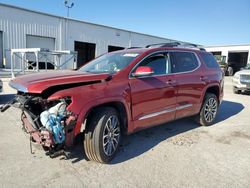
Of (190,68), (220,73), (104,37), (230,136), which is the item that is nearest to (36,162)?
(190,68)

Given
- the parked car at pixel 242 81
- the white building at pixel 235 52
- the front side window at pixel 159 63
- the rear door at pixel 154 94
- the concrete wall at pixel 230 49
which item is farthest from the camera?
the white building at pixel 235 52

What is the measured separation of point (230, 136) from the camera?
5258 millimetres

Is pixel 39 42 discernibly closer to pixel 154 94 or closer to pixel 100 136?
pixel 154 94

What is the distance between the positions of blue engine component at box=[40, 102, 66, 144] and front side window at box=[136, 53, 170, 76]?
1812mm

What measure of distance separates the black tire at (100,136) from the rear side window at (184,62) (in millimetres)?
1928

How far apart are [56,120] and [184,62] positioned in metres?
3.24

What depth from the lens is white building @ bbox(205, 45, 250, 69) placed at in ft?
108

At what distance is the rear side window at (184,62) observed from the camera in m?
4.98

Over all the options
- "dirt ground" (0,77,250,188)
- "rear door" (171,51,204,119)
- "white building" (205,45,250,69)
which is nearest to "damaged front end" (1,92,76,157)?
"dirt ground" (0,77,250,188)

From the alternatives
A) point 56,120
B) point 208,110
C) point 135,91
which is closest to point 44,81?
point 56,120

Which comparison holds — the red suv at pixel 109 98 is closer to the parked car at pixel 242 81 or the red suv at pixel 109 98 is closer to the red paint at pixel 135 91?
the red paint at pixel 135 91

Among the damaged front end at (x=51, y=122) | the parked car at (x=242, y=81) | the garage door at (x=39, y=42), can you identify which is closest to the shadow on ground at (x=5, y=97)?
the damaged front end at (x=51, y=122)

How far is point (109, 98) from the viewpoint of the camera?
3.55m

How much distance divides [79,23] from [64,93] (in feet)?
66.9
